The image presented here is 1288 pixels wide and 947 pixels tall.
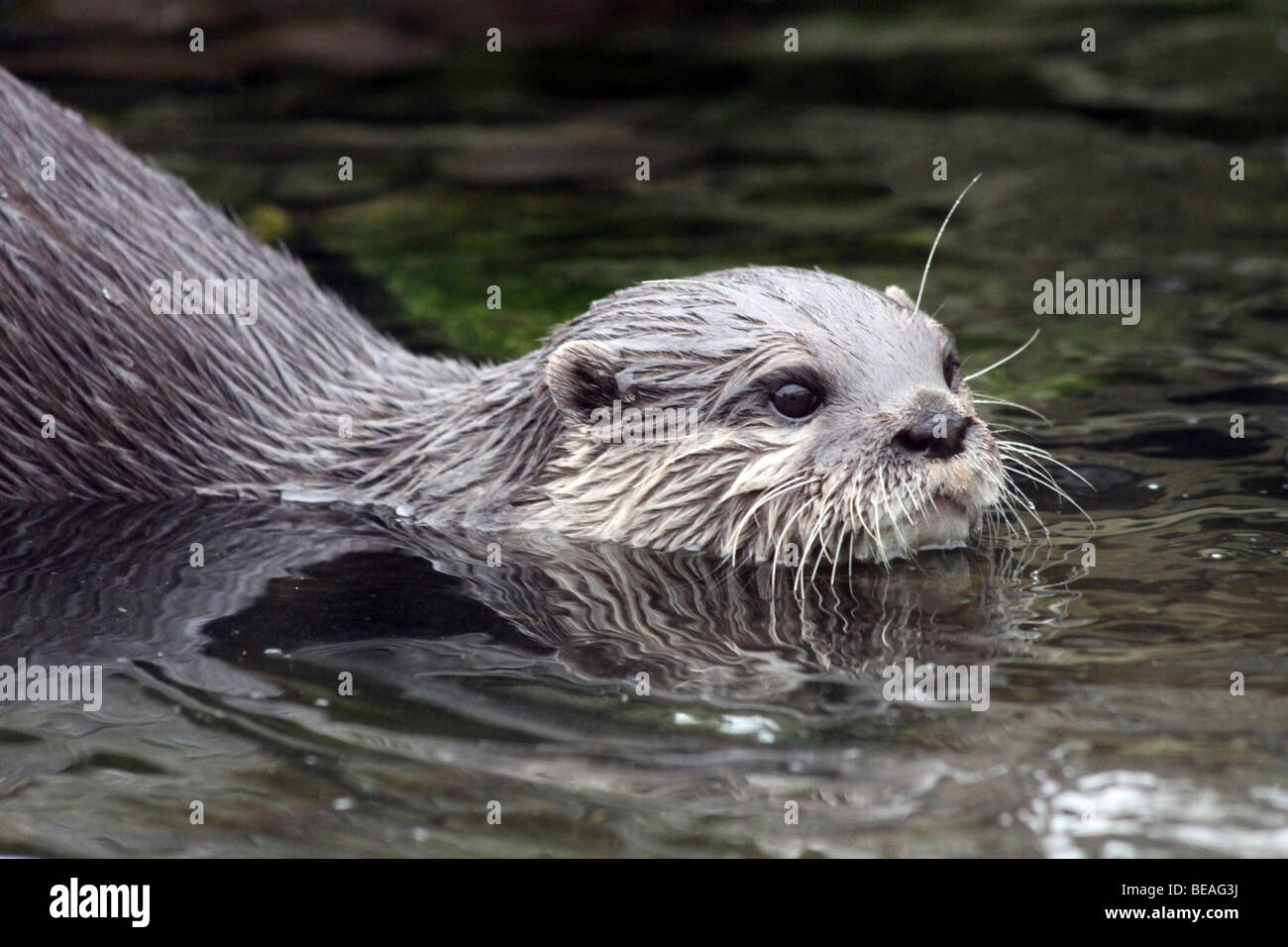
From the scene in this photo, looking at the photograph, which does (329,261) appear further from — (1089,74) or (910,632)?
(1089,74)

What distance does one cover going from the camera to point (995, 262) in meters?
9.19

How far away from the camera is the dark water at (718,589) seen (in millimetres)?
4098

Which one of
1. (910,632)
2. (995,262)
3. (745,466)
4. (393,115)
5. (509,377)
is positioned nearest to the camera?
(910,632)

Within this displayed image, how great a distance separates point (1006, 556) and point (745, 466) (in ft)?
3.16

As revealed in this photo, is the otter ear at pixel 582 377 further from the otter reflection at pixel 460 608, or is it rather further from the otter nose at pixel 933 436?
the otter nose at pixel 933 436

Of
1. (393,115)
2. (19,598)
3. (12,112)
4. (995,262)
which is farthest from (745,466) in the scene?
(393,115)

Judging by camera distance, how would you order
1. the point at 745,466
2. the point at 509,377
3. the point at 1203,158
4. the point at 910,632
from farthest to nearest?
1. the point at 1203,158
2. the point at 509,377
3. the point at 745,466
4. the point at 910,632

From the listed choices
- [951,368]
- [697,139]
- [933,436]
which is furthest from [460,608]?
[697,139]

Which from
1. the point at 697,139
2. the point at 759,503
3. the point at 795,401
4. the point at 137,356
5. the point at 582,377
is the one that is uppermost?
the point at 697,139

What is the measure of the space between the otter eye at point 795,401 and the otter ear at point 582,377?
557 mm

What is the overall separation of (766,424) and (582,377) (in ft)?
2.13

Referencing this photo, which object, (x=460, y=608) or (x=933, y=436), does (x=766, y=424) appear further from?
(x=460, y=608)

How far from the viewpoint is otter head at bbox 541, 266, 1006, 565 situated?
5430 millimetres

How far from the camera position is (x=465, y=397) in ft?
20.9
